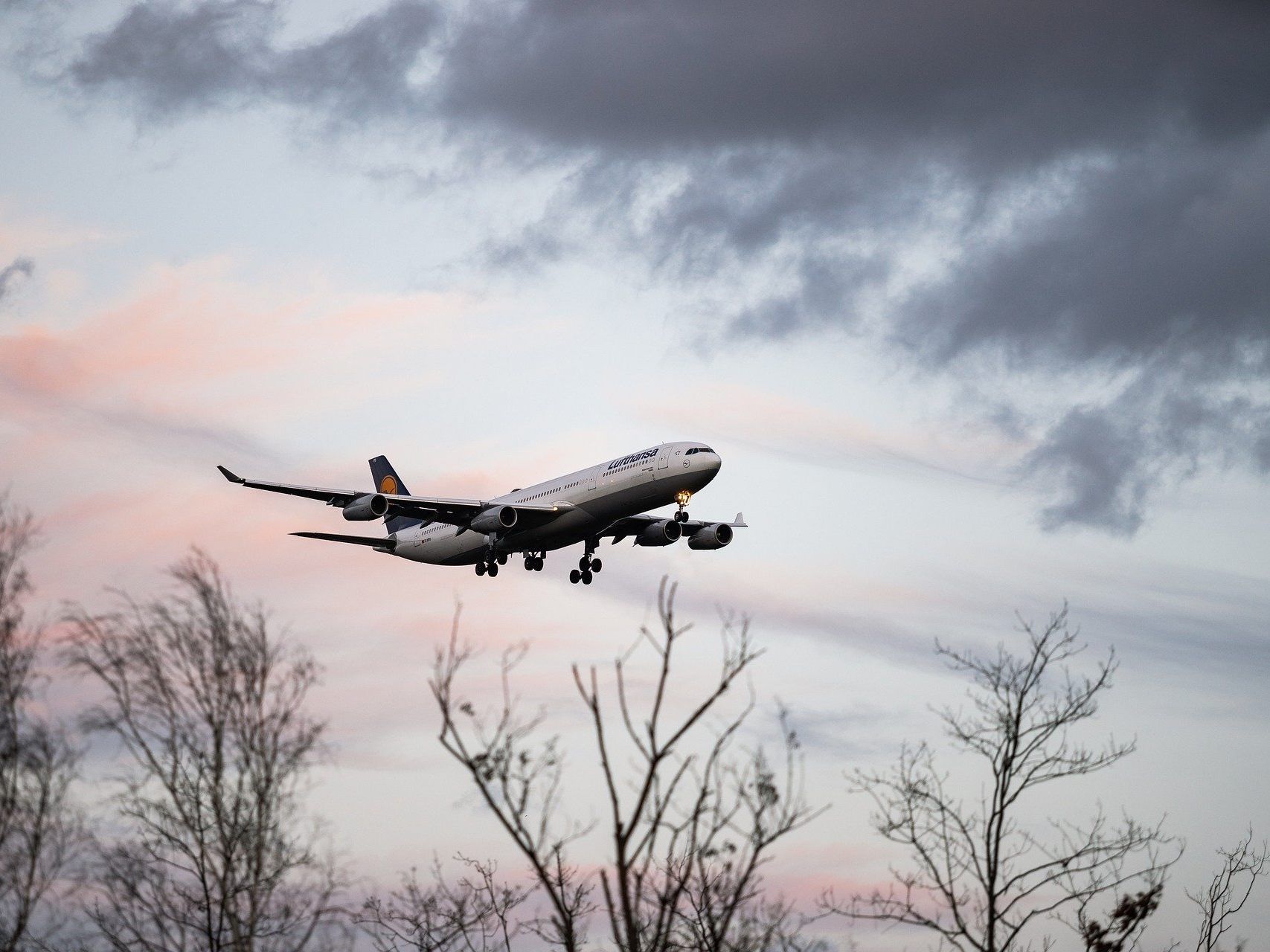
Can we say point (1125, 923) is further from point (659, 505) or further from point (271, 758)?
point (659, 505)

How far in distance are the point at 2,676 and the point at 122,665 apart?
2795 mm

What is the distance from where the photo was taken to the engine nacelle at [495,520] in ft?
235

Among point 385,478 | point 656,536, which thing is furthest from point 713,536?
point 385,478

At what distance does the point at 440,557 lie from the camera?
83.7m

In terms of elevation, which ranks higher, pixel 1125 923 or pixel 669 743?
pixel 669 743

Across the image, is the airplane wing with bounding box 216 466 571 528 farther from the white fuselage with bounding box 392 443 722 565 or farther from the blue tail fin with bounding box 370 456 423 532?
the blue tail fin with bounding box 370 456 423 532

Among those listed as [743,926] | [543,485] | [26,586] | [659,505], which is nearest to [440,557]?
[543,485]

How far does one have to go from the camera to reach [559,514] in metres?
71.8

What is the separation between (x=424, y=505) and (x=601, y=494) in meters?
9.99

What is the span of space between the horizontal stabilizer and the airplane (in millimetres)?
70

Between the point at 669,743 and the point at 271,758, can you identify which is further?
the point at 271,758

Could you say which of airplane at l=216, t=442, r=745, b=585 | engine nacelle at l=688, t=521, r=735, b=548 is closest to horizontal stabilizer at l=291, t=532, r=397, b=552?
airplane at l=216, t=442, r=745, b=585

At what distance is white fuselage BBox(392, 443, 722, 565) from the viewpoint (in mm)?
67000

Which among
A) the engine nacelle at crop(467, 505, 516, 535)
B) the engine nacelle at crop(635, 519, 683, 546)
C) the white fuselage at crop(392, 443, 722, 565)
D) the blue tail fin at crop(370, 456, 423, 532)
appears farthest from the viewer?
the blue tail fin at crop(370, 456, 423, 532)
